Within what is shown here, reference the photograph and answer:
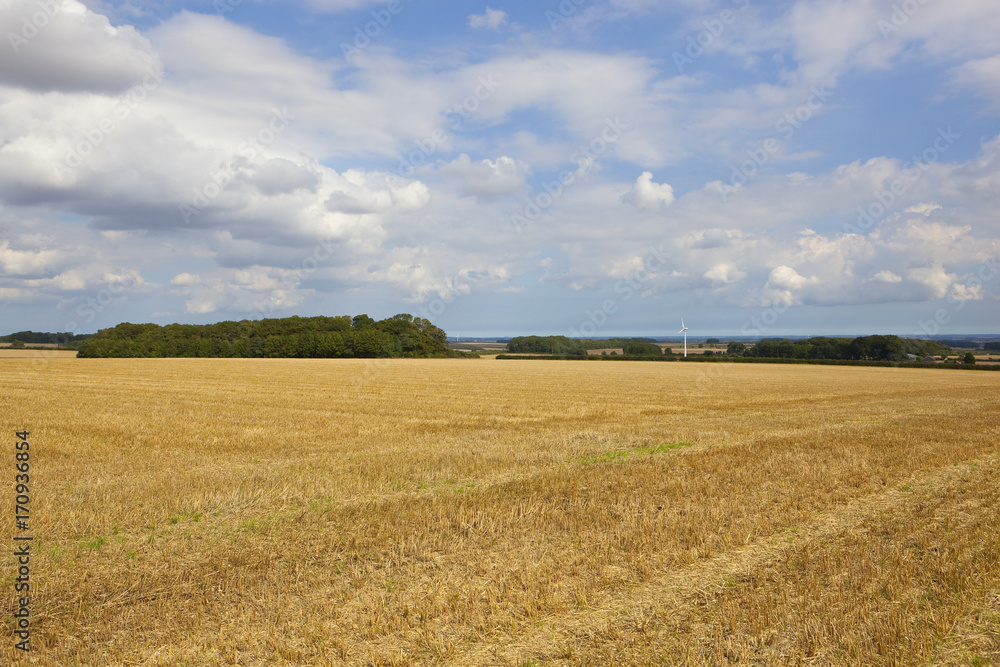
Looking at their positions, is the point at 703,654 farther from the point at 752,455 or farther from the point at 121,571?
the point at 752,455

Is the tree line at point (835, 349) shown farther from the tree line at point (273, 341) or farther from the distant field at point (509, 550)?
the distant field at point (509, 550)

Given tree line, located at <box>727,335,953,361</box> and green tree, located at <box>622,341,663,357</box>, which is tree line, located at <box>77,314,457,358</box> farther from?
tree line, located at <box>727,335,953,361</box>

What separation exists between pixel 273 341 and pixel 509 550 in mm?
115080

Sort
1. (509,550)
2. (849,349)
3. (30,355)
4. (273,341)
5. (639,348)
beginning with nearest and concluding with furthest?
(509,550)
(30,355)
(849,349)
(273,341)
(639,348)

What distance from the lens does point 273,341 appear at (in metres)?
114

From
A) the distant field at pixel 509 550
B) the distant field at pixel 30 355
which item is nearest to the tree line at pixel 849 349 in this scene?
the distant field at pixel 509 550

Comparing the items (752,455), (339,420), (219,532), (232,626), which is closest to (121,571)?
(219,532)

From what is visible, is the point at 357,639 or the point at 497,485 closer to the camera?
the point at 357,639

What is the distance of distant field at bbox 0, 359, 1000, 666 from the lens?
5.37 m

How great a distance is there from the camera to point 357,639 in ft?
17.8

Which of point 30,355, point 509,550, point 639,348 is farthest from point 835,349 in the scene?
point 30,355

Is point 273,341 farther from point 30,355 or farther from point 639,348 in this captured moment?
point 639,348

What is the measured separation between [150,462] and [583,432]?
12.0m

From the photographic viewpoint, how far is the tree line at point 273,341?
112 m
